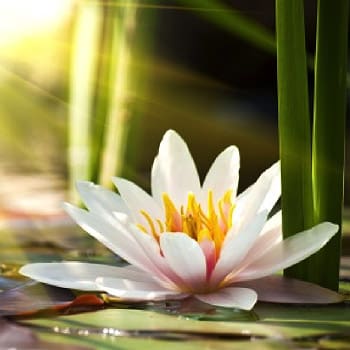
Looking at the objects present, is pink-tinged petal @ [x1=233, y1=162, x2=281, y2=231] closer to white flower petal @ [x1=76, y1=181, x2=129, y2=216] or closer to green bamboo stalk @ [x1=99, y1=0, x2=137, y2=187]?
white flower petal @ [x1=76, y1=181, x2=129, y2=216]

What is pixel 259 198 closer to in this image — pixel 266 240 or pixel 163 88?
pixel 266 240

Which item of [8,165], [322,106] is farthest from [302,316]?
[8,165]

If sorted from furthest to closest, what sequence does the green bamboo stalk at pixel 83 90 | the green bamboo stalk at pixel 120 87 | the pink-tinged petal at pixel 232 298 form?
the green bamboo stalk at pixel 83 90 < the green bamboo stalk at pixel 120 87 < the pink-tinged petal at pixel 232 298

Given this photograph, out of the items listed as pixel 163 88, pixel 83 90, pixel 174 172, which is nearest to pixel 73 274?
pixel 174 172

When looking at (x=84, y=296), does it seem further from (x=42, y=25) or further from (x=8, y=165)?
(x=42, y=25)

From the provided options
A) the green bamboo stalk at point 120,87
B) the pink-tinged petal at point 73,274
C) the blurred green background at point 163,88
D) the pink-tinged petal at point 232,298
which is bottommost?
the pink-tinged petal at point 232,298

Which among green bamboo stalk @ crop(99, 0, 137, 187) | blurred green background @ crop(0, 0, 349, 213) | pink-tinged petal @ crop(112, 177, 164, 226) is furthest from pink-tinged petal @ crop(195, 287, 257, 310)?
blurred green background @ crop(0, 0, 349, 213)

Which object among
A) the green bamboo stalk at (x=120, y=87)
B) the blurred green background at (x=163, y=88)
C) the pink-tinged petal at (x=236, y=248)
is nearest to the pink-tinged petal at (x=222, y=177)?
the pink-tinged petal at (x=236, y=248)

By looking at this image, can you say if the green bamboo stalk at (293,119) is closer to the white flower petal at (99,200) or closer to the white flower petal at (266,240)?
the white flower petal at (266,240)
